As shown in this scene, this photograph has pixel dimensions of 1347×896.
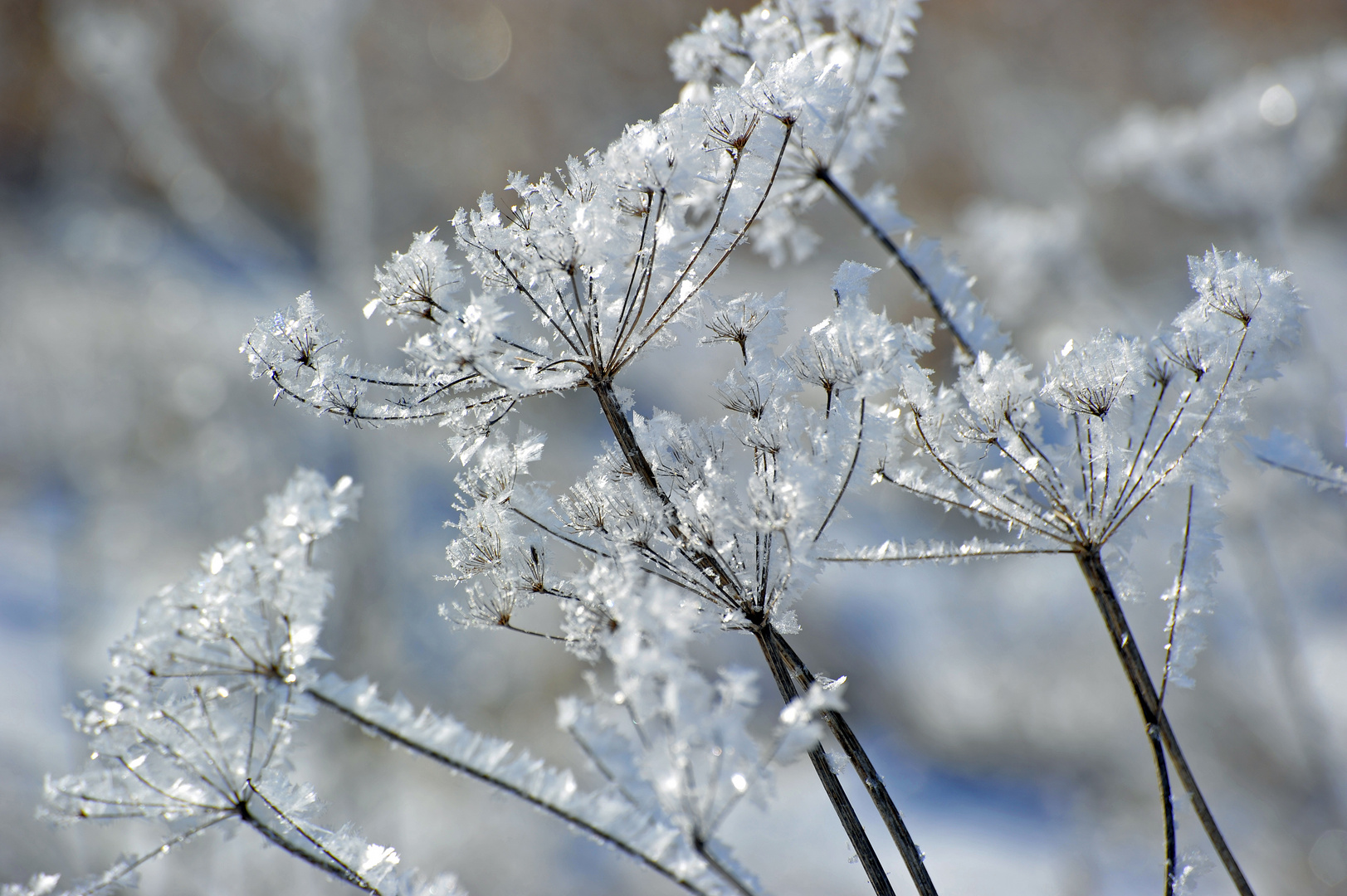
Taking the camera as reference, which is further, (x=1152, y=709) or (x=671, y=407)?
(x=671, y=407)

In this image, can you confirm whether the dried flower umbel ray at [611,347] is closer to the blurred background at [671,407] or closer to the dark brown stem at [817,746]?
the dark brown stem at [817,746]

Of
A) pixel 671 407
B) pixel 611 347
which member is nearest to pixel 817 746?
pixel 611 347

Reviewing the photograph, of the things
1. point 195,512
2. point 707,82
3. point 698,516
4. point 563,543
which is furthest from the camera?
point 195,512

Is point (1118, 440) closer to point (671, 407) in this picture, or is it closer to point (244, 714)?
point (244, 714)

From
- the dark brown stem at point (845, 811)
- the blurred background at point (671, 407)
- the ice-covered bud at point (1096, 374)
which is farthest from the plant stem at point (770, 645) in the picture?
the blurred background at point (671, 407)

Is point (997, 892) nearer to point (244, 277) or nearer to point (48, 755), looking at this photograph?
point (48, 755)

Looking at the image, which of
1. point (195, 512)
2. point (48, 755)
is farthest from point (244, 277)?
point (48, 755)
